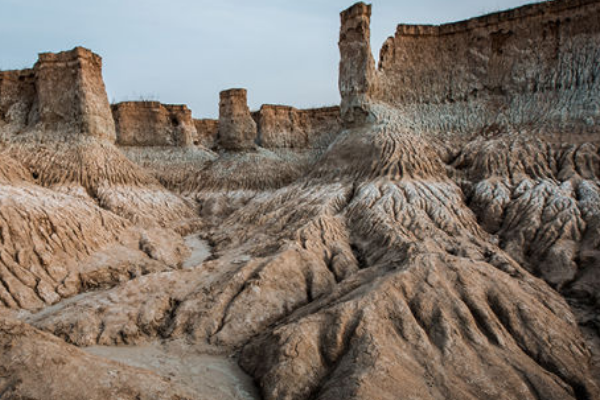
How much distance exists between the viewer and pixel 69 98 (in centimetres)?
1948

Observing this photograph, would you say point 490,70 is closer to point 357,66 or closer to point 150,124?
point 357,66

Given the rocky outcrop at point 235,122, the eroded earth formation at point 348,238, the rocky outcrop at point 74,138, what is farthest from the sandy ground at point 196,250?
the rocky outcrop at point 235,122

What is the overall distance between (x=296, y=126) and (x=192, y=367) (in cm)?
2423

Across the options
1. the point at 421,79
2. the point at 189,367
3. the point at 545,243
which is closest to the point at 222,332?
the point at 189,367

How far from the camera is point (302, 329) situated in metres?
7.61

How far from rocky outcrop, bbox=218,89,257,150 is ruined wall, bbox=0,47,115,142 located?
735 cm

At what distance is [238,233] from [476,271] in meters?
8.62

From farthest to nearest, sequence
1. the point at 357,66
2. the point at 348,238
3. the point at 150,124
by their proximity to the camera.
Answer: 1. the point at 150,124
2. the point at 357,66
3. the point at 348,238

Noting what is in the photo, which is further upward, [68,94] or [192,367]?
[68,94]

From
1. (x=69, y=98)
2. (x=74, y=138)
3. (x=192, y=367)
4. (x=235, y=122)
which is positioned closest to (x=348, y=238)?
(x=192, y=367)

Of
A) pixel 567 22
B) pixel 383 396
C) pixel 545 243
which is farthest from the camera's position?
pixel 567 22

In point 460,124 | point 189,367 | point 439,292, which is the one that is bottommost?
point 189,367

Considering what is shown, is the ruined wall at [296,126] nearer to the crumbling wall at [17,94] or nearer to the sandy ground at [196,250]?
the crumbling wall at [17,94]

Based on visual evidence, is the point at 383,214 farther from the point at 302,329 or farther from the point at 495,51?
the point at 495,51
